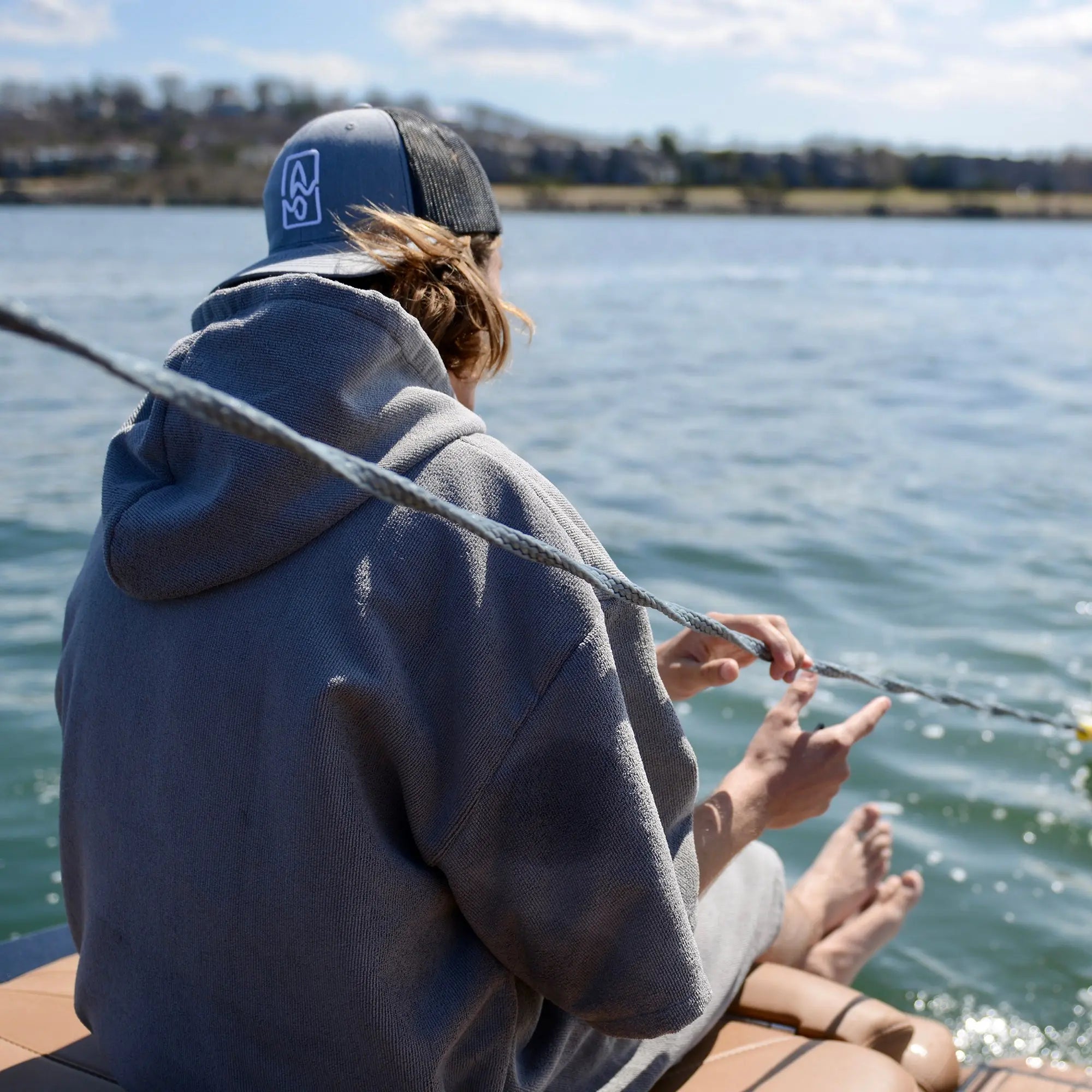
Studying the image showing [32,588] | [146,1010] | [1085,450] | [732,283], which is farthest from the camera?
[732,283]

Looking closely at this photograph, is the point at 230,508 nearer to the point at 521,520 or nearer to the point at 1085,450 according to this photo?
the point at 521,520

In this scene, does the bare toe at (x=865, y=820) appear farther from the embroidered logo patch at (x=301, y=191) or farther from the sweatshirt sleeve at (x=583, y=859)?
the embroidered logo patch at (x=301, y=191)

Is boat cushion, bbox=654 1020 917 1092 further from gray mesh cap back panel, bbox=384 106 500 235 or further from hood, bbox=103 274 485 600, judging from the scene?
gray mesh cap back panel, bbox=384 106 500 235

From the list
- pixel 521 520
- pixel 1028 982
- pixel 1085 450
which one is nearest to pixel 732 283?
pixel 1085 450

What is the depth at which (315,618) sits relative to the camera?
4.67 feet

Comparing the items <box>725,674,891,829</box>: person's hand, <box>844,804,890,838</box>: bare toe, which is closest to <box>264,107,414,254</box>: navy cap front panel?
<box>725,674,891,829</box>: person's hand

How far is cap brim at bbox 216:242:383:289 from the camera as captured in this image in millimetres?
1671

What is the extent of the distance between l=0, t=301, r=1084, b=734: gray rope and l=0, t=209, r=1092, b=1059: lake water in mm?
538

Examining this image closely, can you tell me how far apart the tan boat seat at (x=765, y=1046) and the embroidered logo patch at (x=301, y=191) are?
1.21 meters

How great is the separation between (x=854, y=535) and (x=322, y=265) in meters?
6.13

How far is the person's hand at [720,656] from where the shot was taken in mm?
2104

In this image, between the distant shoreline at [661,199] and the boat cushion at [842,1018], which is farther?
the distant shoreline at [661,199]

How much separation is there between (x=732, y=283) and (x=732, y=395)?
58.0ft

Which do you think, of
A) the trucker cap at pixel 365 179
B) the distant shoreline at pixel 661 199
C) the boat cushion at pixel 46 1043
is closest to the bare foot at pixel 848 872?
the boat cushion at pixel 46 1043
